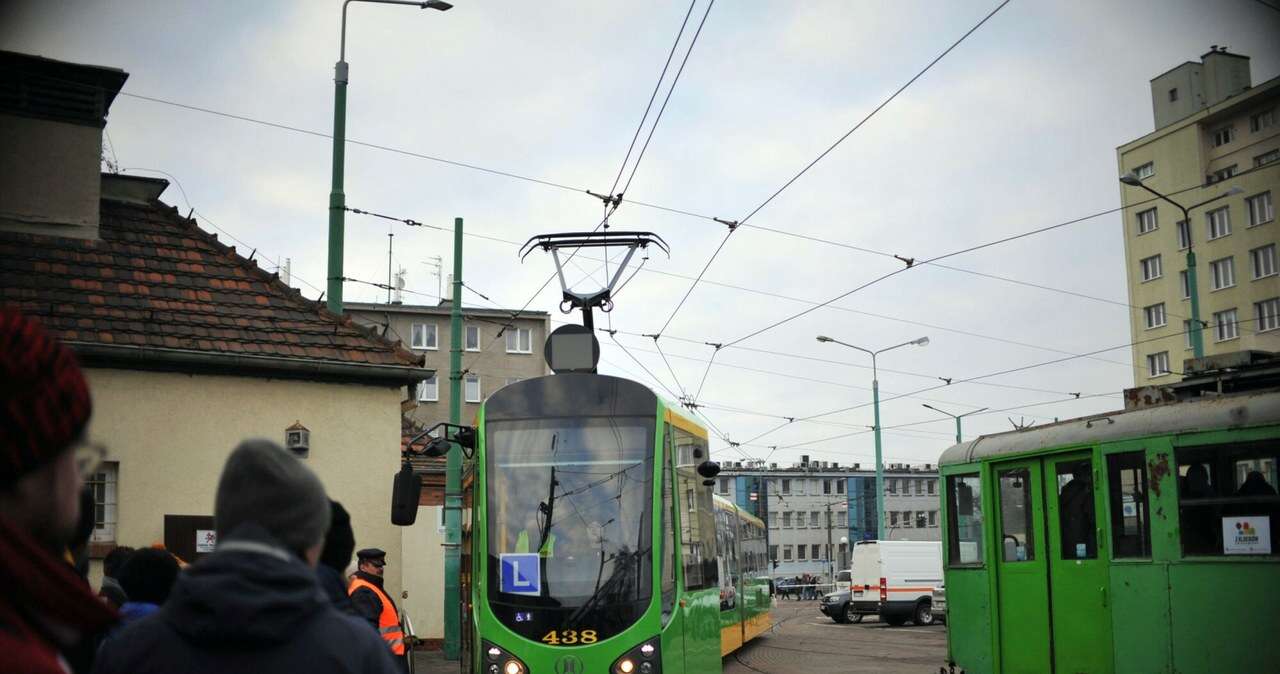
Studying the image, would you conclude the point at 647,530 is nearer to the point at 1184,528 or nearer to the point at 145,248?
the point at 1184,528

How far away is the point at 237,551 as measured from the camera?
247cm

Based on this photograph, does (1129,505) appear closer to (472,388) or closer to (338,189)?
(338,189)

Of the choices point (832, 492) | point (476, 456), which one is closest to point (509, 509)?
point (476, 456)

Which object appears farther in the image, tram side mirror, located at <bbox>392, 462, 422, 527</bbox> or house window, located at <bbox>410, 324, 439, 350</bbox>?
house window, located at <bbox>410, 324, 439, 350</bbox>

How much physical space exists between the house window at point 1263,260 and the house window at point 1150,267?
555 centimetres

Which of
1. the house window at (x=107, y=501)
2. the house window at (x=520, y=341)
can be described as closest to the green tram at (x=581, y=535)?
the house window at (x=107, y=501)

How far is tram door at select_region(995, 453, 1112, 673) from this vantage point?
37.1 ft

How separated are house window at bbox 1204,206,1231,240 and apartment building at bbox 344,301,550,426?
1343 inches

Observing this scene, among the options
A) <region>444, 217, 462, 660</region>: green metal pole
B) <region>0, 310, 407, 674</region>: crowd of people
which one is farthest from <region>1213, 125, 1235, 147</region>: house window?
<region>0, 310, 407, 674</region>: crowd of people

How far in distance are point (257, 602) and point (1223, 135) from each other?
6130 cm

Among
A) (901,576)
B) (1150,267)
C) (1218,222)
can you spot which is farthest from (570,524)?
(1150,267)

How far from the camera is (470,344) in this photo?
72.9 metres

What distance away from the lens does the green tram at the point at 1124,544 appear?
9734 mm

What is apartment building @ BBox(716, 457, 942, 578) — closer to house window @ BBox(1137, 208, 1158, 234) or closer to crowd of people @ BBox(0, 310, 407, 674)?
house window @ BBox(1137, 208, 1158, 234)
